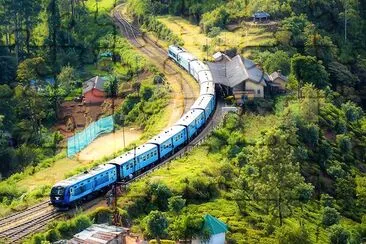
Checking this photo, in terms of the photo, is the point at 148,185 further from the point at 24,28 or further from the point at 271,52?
the point at 24,28

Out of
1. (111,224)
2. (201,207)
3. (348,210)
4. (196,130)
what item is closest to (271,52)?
(196,130)

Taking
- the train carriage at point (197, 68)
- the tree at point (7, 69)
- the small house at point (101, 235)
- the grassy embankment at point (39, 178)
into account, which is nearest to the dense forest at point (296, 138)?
the small house at point (101, 235)

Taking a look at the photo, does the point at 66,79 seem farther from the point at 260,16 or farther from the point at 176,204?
the point at 176,204

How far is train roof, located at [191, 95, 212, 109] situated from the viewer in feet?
60.2

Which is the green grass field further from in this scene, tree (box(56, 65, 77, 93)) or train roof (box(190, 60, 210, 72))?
tree (box(56, 65, 77, 93))

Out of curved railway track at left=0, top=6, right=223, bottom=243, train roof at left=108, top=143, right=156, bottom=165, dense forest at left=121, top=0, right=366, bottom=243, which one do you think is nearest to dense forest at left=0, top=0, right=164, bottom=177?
curved railway track at left=0, top=6, right=223, bottom=243

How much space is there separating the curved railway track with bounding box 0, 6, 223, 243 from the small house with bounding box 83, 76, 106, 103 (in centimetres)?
229

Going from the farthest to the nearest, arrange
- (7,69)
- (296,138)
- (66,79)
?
(7,69), (66,79), (296,138)

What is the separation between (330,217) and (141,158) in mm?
4105

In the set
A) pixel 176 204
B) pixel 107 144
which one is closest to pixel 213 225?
pixel 176 204

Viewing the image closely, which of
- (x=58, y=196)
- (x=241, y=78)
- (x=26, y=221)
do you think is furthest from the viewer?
(x=241, y=78)

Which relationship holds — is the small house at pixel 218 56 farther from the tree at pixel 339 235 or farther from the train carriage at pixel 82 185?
the tree at pixel 339 235

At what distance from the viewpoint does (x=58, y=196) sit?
41.3ft

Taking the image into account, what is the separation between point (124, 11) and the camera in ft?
101
